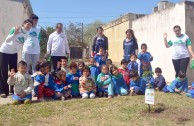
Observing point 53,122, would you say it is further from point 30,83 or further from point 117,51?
point 117,51

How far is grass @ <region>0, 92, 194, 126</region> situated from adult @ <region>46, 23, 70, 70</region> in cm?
178

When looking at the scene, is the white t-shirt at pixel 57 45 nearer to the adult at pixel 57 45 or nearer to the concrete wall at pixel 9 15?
the adult at pixel 57 45

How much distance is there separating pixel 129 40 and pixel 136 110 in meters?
3.05

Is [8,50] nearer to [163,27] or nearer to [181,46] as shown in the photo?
[181,46]

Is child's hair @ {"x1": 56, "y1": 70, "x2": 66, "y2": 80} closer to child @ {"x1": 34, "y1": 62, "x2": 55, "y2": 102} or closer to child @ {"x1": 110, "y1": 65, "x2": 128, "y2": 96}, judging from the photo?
child @ {"x1": 34, "y1": 62, "x2": 55, "y2": 102}

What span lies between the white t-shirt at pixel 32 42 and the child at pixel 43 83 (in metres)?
0.54

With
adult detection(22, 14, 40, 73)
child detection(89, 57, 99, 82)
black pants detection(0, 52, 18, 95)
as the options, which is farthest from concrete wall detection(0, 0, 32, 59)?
child detection(89, 57, 99, 82)

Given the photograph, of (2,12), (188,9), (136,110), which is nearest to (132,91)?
(136,110)

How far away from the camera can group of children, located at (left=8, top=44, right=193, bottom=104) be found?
620cm

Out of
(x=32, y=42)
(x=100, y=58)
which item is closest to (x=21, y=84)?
(x=32, y=42)

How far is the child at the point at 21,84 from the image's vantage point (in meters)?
6.07

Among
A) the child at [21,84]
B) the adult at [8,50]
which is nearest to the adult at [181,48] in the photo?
the adult at [8,50]

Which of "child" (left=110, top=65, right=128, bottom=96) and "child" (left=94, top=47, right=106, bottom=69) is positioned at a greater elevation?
"child" (left=94, top=47, right=106, bottom=69)

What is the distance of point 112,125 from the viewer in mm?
4469
